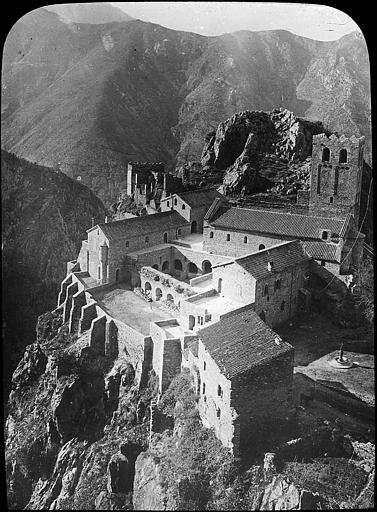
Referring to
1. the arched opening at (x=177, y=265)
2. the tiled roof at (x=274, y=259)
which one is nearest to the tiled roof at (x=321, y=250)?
the tiled roof at (x=274, y=259)

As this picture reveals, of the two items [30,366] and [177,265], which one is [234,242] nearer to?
[177,265]

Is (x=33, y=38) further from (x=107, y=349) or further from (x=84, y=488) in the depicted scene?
(x=84, y=488)

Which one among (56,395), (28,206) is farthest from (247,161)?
(56,395)

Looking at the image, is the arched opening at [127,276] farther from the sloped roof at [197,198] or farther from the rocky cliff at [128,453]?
the sloped roof at [197,198]

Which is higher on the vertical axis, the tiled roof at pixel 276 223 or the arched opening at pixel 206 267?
the tiled roof at pixel 276 223

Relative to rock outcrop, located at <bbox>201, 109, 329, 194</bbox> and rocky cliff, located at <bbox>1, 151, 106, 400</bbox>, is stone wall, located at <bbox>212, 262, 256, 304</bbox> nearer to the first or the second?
rocky cliff, located at <bbox>1, 151, 106, 400</bbox>

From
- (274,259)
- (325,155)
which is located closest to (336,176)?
(325,155)
